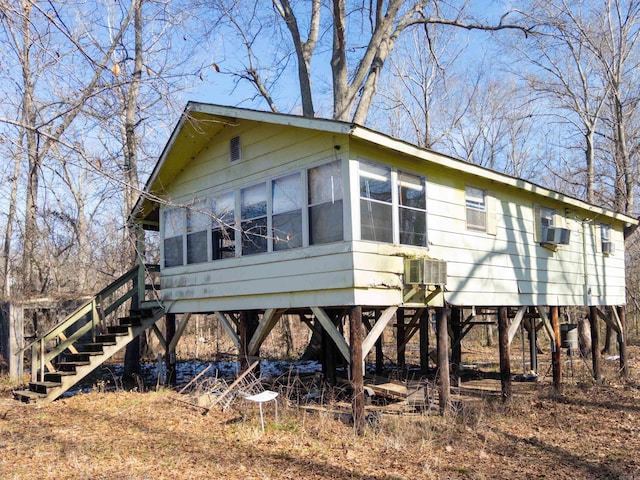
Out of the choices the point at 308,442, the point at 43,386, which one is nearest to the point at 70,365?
the point at 43,386

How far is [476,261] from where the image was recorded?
10.9 meters

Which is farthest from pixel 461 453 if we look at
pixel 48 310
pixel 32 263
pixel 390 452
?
pixel 32 263

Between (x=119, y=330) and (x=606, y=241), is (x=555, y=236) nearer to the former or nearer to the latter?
(x=606, y=241)

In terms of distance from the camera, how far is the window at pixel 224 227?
11219 mm

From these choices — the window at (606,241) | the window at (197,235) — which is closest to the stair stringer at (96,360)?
the window at (197,235)

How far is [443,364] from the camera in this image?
10.1m

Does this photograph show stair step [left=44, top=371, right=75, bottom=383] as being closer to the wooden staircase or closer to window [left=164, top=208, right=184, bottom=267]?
the wooden staircase

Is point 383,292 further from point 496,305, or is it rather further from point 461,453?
point 496,305

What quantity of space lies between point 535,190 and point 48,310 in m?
12.5

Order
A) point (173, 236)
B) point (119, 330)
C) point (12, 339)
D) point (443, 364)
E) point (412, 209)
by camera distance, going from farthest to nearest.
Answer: point (12, 339), point (173, 236), point (119, 330), point (443, 364), point (412, 209)

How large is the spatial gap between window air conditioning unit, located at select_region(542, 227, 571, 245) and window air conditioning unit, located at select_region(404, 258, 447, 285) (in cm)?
456

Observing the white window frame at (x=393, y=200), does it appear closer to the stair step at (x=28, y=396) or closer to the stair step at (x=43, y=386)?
the stair step at (x=43, y=386)

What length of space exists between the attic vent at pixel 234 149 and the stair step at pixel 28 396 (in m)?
5.67

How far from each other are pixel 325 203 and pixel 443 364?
11.6 feet
